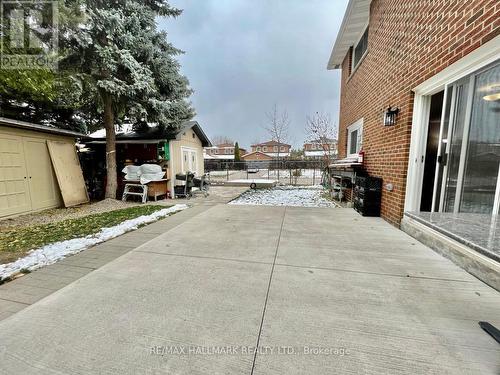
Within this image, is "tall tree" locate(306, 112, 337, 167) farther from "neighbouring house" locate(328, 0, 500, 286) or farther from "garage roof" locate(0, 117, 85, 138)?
"garage roof" locate(0, 117, 85, 138)

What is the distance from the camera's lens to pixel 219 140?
61.5 meters

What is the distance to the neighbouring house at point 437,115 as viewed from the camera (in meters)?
2.13

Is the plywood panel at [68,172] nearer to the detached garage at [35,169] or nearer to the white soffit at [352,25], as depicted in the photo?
the detached garage at [35,169]

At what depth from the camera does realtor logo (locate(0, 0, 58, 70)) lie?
4.25 meters

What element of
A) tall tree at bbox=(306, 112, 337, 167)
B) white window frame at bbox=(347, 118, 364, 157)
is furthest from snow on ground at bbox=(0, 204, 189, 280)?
tall tree at bbox=(306, 112, 337, 167)

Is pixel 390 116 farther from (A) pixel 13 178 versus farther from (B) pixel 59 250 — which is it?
(A) pixel 13 178

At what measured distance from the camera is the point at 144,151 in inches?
335

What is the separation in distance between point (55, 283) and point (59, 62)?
624 cm

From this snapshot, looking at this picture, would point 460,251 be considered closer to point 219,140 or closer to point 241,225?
point 241,225

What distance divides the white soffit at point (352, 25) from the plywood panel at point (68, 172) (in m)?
8.74

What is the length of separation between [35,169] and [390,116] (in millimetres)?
8638

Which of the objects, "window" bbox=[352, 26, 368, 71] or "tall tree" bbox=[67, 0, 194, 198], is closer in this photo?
"window" bbox=[352, 26, 368, 71]

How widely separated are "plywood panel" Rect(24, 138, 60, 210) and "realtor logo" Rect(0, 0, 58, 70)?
6.76 feet

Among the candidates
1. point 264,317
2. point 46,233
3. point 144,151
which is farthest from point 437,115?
point 144,151
